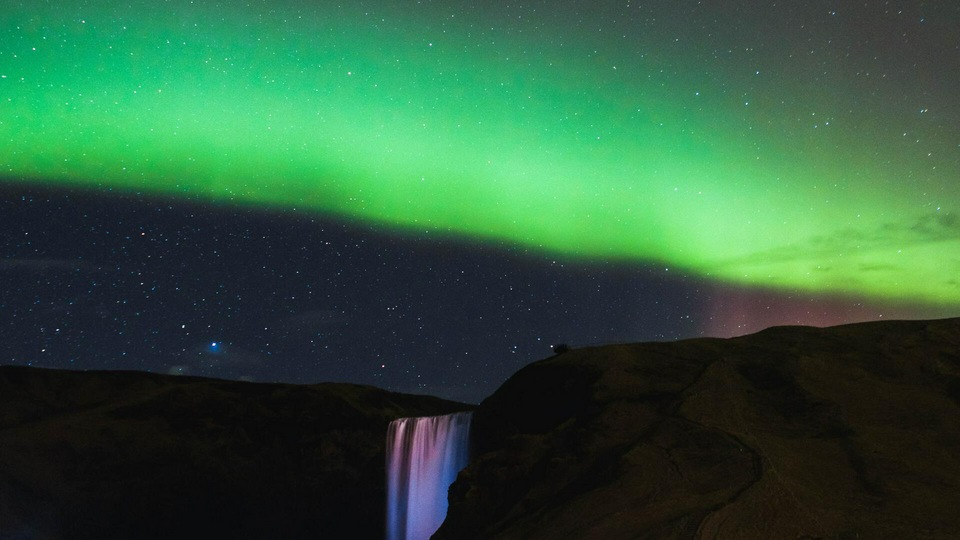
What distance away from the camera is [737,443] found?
19.5 metres

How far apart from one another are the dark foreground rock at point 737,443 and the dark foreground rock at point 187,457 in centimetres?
1898

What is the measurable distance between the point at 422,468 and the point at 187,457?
14.7m

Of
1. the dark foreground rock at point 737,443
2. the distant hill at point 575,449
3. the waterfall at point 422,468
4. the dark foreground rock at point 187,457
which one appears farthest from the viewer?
the dark foreground rock at point 187,457

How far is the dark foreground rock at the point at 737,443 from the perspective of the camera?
53.9 feet

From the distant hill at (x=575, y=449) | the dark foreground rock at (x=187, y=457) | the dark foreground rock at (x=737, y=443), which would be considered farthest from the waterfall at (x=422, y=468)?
the dark foreground rock at (x=187, y=457)

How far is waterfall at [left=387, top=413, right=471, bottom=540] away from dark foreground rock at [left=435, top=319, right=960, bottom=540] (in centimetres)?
502

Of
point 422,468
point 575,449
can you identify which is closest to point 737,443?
point 575,449

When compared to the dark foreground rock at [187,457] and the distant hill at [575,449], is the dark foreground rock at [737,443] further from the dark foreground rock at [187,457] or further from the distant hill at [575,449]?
the dark foreground rock at [187,457]

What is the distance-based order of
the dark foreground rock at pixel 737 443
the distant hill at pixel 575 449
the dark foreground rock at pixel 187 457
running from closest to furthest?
the dark foreground rock at pixel 737 443 → the distant hill at pixel 575 449 → the dark foreground rock at pixel 187 457

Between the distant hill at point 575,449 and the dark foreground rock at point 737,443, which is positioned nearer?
the dark foreground rock at point 737,443

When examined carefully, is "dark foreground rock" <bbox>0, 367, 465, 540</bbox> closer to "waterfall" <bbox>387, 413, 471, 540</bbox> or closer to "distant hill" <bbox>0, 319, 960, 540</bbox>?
"distant hill" <bbox>0, 319, 960, 540</bbox>

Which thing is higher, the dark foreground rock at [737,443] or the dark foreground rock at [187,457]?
the dark foreground rock at [737,443]

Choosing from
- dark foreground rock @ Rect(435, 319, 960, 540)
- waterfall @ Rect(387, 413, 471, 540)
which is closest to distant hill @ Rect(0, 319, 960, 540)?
dark foreground rock @ Rect(435, 319, 960, 540)

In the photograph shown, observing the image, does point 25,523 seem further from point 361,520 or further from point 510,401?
point 510,401
